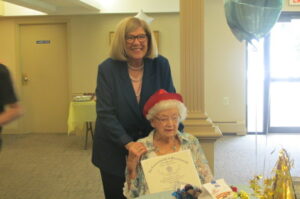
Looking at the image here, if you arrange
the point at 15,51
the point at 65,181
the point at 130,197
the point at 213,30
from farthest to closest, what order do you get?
the point at 15,51
the point at 213,30
the point at 65,181
the point at 130,197

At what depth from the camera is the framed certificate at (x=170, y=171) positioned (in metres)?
1.69

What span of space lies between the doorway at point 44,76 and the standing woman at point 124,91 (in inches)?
190

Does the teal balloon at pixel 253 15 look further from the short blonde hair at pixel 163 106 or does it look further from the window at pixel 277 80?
the window at pixel 277 80

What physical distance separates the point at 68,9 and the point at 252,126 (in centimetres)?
376

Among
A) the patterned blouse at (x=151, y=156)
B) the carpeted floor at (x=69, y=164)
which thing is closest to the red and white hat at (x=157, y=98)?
the patterned blouse at (x=151, y=156)

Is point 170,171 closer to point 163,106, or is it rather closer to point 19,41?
point 163,106

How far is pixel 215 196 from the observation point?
1357 mm

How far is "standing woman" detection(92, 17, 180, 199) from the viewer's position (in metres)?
1.82

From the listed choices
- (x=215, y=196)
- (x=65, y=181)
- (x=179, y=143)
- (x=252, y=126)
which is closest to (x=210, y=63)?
(x=252, y=126)

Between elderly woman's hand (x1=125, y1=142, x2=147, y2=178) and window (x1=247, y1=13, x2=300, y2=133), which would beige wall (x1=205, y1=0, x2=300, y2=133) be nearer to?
window (x1=247, y1=13, x2=300, y2=133)

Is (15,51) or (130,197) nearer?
(130,197)

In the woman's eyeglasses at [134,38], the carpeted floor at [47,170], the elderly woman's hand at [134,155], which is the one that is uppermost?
the woman's eyeglasses at [134,38]

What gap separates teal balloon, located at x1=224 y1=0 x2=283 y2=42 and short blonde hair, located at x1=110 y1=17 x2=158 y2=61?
453 millimetres

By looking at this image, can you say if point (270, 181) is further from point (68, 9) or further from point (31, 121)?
point (31, 121)
